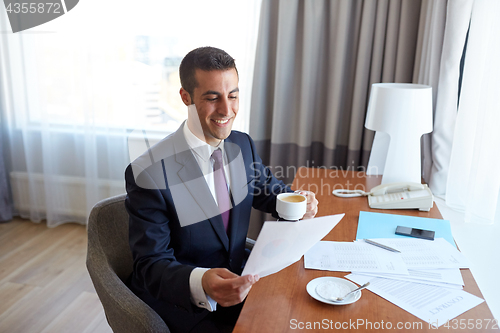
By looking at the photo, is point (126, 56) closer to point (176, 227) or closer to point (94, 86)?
point (94, 86)

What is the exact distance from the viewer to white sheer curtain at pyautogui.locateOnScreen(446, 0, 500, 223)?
1503mm

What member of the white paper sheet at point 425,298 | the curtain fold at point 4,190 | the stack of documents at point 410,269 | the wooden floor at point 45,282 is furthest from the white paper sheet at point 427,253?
the curtain fold at point 4,190

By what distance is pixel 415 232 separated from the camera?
1386mm

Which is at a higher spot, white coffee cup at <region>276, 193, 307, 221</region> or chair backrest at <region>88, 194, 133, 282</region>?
white coffee cup at <region>276, 193, 307, 221</region>

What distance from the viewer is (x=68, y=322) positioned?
2180 mm

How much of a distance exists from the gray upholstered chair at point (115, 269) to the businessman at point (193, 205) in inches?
2.4

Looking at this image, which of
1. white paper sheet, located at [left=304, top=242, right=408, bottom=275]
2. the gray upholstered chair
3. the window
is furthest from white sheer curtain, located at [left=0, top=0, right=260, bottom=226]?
white paper sheet, located at [left=304, top=242, right=408, bottom=275]

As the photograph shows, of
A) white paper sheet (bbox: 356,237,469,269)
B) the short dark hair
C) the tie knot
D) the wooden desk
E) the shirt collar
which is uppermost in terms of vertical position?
the short dark hair

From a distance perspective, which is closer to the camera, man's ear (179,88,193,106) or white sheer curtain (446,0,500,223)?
man's ear (179,88,193,106)

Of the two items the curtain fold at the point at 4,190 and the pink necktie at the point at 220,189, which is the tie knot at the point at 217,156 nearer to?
the pink necktie at the point at 220,189

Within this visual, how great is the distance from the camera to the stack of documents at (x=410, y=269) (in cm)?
101

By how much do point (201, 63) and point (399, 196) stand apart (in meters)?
0.97

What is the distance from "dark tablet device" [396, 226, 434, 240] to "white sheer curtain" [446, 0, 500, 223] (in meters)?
0.37

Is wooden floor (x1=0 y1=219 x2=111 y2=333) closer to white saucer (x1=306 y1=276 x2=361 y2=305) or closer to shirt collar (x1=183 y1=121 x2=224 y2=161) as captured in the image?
shirt collar (x1=183 y1=121 x2=224 y2=161)
